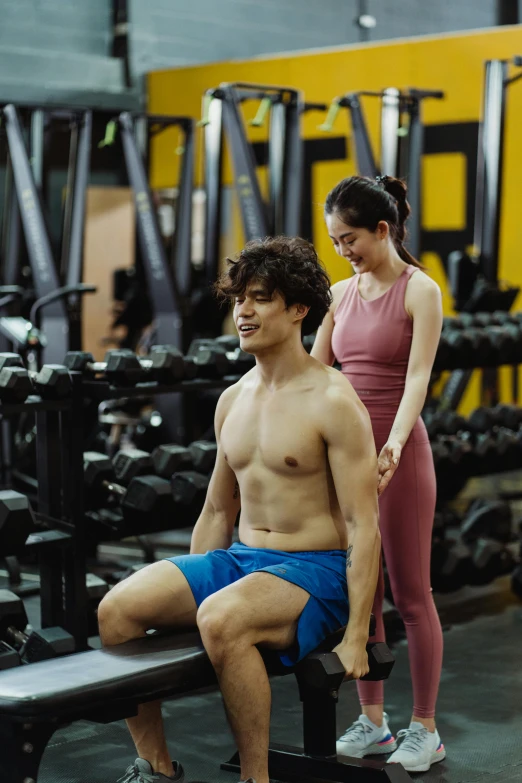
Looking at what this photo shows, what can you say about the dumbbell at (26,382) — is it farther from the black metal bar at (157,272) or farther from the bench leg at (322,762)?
the black metal bar at (157,272)

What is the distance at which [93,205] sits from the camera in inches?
344

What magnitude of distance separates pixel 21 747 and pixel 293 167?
4.41 m

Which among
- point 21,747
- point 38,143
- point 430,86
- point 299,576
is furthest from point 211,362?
point 430,86

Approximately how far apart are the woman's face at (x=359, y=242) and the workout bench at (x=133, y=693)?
2.83ft

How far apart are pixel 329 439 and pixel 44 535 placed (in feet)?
3.59

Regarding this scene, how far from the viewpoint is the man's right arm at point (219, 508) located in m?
2.34

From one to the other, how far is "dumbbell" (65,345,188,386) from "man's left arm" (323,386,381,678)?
3.54ft

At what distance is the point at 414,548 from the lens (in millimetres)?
2588

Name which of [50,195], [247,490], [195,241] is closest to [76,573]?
[247,490]

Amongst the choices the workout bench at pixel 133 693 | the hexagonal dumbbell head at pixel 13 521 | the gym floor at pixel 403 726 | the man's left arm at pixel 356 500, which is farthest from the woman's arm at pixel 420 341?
the hexagonal dumbbell head at pixel 13 521

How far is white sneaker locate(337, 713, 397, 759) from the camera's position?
2.62 meters

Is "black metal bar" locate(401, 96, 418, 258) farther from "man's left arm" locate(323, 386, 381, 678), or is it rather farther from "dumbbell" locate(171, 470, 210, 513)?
"man's left arm" locate(323, 386, 381, 678)

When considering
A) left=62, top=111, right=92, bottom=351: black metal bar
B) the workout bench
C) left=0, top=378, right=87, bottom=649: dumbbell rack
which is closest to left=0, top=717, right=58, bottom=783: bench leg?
the workout bench

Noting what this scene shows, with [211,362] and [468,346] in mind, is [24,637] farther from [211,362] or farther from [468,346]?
[468,346]
